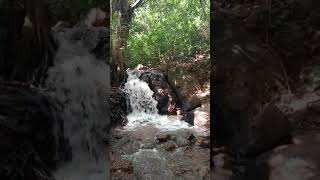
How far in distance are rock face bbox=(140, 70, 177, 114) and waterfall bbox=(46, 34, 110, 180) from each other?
6.53 meters

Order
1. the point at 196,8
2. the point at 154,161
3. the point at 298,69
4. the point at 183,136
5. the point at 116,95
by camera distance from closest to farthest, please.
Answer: the point at 298,69
the point at 154,161
the point at 183,136
the point at 116,95
the point at 196,8

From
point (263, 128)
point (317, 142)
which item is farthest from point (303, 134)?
point (263, 128)

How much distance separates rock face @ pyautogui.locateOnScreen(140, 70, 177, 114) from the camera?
891 centimetres

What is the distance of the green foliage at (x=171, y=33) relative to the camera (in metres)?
9.94

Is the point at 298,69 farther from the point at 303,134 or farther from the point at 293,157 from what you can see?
the point at 293,157

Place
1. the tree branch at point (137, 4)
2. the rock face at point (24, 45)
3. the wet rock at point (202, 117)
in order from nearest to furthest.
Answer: the rock face at point (24, 45) < the wet rock at point (202, 117) < the tree branch at point (137, 4)

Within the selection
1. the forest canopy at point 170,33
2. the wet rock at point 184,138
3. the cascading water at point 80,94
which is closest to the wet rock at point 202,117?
the wet rock at point 184,138

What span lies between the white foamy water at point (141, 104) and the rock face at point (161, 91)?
0.35 feet

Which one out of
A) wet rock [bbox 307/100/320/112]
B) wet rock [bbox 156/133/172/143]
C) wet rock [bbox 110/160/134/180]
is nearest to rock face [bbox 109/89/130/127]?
wet rock [bbox 156/133/172/143]

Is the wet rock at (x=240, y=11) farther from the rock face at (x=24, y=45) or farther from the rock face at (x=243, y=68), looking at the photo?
the rock face at (x=24, y=45)

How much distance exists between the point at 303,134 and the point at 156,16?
856cm

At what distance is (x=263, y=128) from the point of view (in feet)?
7.50

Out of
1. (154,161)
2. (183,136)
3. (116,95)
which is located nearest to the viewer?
(154,161)

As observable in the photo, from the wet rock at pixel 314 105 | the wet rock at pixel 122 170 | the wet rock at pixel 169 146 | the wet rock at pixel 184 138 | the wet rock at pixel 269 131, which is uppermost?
the wet rock at pixel 314 105
